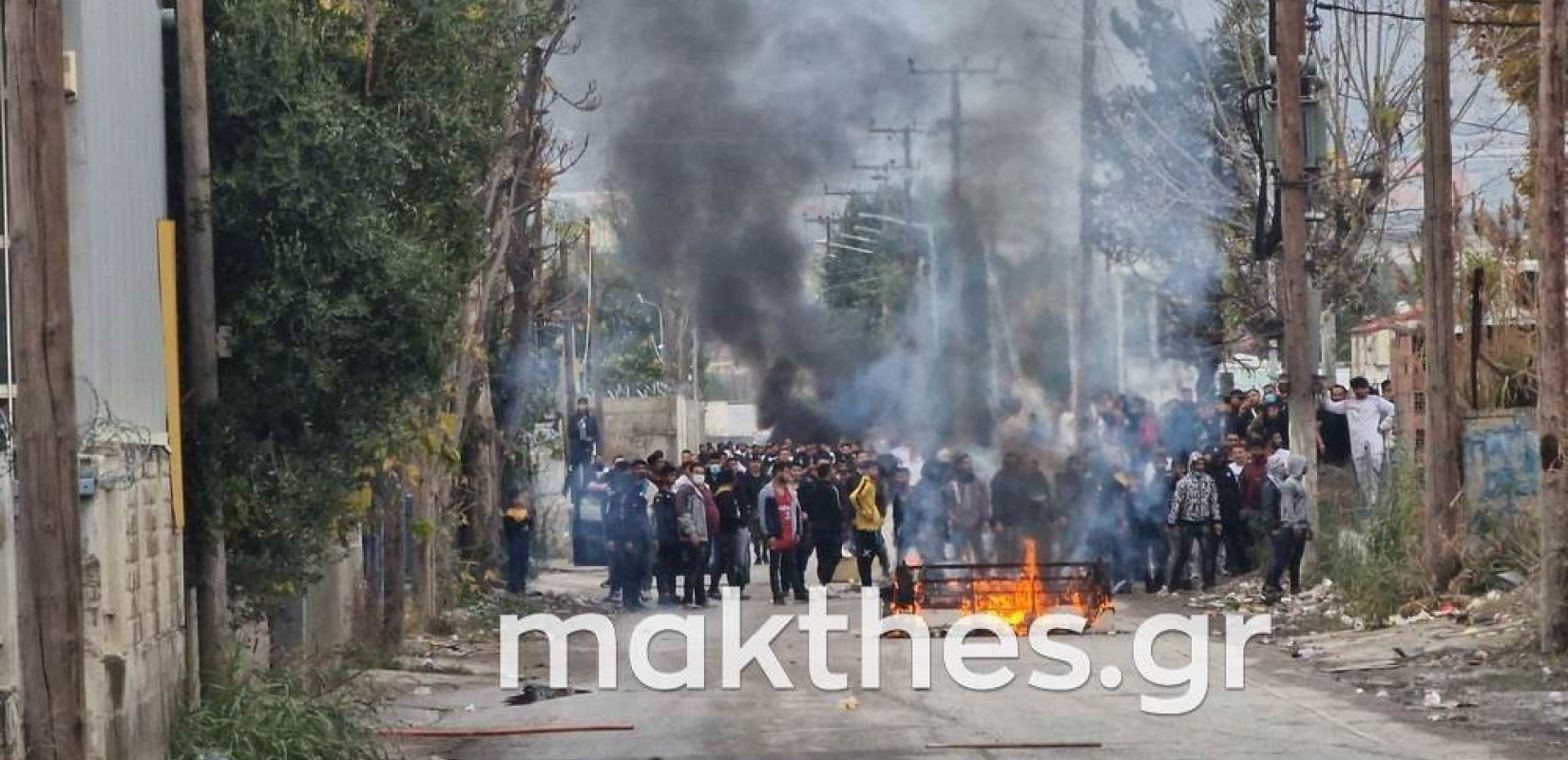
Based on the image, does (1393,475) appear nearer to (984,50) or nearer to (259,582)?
(259,582)

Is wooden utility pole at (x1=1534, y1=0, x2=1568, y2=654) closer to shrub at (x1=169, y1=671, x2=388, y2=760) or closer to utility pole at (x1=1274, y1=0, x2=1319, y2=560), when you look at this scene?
utility pole at (x1=1274, y1=0, x2=1319, y2=560)

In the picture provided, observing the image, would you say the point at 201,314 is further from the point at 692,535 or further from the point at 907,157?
the point at 907,157

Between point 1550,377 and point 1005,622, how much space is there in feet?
17.0

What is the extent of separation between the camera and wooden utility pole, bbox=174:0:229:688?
42.7ft

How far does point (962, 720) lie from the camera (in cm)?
1433

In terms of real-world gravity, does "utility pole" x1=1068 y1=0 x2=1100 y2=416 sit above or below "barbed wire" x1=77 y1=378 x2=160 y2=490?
above

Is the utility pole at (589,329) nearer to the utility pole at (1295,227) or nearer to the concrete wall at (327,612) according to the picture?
the utility pole at (1295,227)

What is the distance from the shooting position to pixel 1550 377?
17172 mm

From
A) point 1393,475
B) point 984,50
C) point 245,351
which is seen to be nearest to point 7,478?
point 245,351

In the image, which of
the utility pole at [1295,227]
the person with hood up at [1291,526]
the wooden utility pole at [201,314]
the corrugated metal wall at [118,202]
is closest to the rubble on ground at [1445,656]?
the person with hood up at [1291,526]

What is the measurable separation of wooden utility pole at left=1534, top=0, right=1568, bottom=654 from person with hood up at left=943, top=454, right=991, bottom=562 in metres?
11.1

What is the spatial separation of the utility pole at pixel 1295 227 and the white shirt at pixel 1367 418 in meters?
1.29

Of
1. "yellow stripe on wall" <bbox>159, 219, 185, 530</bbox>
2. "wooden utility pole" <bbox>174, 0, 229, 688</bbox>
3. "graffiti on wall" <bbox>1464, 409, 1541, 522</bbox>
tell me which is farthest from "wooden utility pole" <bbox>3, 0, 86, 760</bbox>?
"graffiti on wall" <bbox>1464, 409, 1541, 522</bbox>

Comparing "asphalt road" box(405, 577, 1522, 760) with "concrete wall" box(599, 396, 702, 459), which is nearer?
"asphalt road" box(405, 577, 1522, 760)
